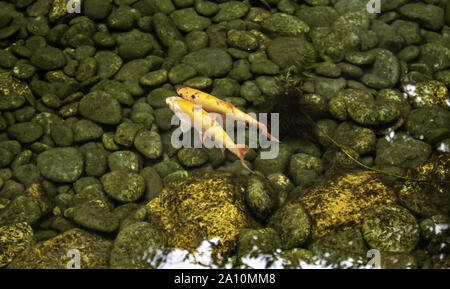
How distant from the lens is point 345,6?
667 centimetres

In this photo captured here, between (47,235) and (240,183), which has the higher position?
(240,183)

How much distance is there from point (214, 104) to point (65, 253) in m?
2.73

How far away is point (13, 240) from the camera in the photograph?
3.69 metres

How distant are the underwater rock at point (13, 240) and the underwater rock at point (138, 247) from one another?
3.97 ft

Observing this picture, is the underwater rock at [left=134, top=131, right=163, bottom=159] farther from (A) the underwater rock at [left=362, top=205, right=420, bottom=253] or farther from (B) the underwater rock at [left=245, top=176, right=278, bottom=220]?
(A) the underwater rock at [left=362, top=205, right=420, bottom=253]

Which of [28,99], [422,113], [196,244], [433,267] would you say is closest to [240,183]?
[196,244]

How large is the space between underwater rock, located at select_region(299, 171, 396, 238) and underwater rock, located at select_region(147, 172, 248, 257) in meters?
0.85

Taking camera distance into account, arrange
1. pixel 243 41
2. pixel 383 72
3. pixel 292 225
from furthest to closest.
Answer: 1. pixel 243 41
2. pixel 383 72
3. pixel 292 225

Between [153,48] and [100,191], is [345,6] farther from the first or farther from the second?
[100,191]

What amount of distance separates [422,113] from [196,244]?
13.2 ft

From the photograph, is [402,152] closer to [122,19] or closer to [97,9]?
[122,19]

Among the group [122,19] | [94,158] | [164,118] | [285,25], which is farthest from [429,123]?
[122,19]

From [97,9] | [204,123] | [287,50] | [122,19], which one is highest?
[97,9]

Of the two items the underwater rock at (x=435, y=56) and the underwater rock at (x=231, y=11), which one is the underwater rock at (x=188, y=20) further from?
the underwater rock at (x=435, y=56)
